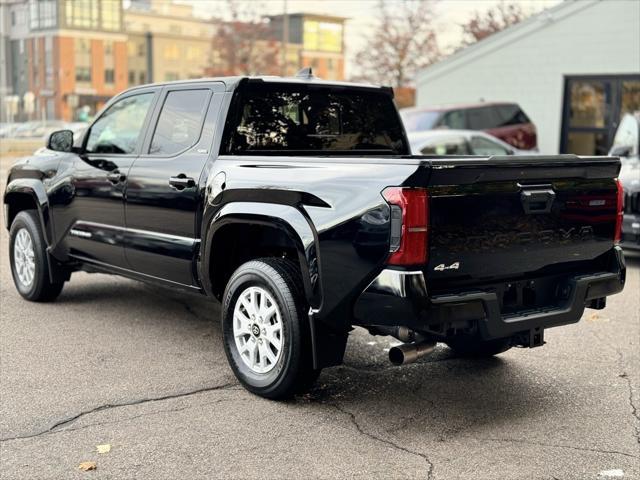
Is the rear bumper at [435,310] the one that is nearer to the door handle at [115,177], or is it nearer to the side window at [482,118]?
the door handle at [115,177]

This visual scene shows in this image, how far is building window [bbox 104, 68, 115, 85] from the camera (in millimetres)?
89062

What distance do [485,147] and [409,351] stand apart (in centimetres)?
992

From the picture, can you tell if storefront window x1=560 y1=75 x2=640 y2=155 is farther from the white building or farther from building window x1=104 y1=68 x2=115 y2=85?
building window x1=104 y1=68 x2=115 y2=85

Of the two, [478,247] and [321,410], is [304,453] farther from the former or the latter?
[478,247]

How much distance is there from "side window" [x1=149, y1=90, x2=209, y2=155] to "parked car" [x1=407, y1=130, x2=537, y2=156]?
283 inches

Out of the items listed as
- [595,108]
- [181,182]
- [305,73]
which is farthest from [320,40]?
[181,182]

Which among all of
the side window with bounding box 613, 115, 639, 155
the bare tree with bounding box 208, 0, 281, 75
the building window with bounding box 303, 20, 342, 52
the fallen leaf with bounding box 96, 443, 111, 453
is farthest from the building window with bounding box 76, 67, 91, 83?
the fallen leaf with bounding box 96, 443, 111, 453

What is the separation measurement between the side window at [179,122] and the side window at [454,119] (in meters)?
12.3

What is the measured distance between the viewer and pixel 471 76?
23969 mm

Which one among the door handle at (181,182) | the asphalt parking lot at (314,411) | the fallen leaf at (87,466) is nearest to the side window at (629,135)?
the asphalt parking lot at (314,411)

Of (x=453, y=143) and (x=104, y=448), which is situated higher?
(x=453, y=143)

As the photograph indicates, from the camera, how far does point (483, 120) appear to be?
61.4 ft

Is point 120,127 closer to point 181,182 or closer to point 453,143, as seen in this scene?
point 181,182

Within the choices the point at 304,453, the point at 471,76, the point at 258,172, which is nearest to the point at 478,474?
the point at 304,453
